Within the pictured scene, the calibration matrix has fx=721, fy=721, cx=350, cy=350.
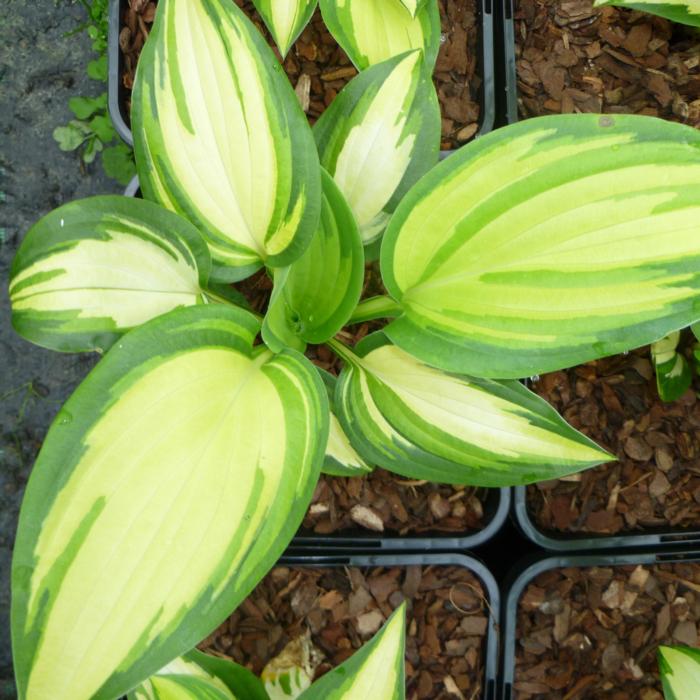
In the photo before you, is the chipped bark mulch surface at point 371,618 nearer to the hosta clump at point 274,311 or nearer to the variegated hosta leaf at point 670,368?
the hosta clump at point 274,311

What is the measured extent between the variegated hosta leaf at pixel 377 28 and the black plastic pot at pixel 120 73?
0.12m

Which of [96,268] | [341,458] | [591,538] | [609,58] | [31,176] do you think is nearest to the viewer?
[96,268]

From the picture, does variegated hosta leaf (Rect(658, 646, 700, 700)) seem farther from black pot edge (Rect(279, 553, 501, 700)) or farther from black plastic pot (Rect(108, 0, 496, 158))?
black plastic pot (Rect(108, 0, 496, 158))

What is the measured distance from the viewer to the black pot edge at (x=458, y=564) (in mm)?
901

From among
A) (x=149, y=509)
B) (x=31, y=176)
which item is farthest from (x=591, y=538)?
(x=31, y=176)

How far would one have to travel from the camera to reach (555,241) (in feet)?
2.02

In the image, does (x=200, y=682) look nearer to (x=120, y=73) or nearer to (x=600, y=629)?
(x=600, y=629)

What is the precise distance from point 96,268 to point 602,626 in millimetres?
767

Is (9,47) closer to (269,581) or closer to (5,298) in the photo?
(5,298)

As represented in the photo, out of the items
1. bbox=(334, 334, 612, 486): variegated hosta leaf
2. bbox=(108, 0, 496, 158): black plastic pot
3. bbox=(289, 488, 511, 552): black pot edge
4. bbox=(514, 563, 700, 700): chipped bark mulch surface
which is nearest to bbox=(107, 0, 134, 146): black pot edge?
bbox=(108, 0, 496, 158): black plastic pot

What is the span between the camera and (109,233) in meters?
0.70

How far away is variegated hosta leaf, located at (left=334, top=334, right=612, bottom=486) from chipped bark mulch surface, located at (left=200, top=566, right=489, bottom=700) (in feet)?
0.75

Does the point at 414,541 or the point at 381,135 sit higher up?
the point at 381,135

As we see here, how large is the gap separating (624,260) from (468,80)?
52cm
